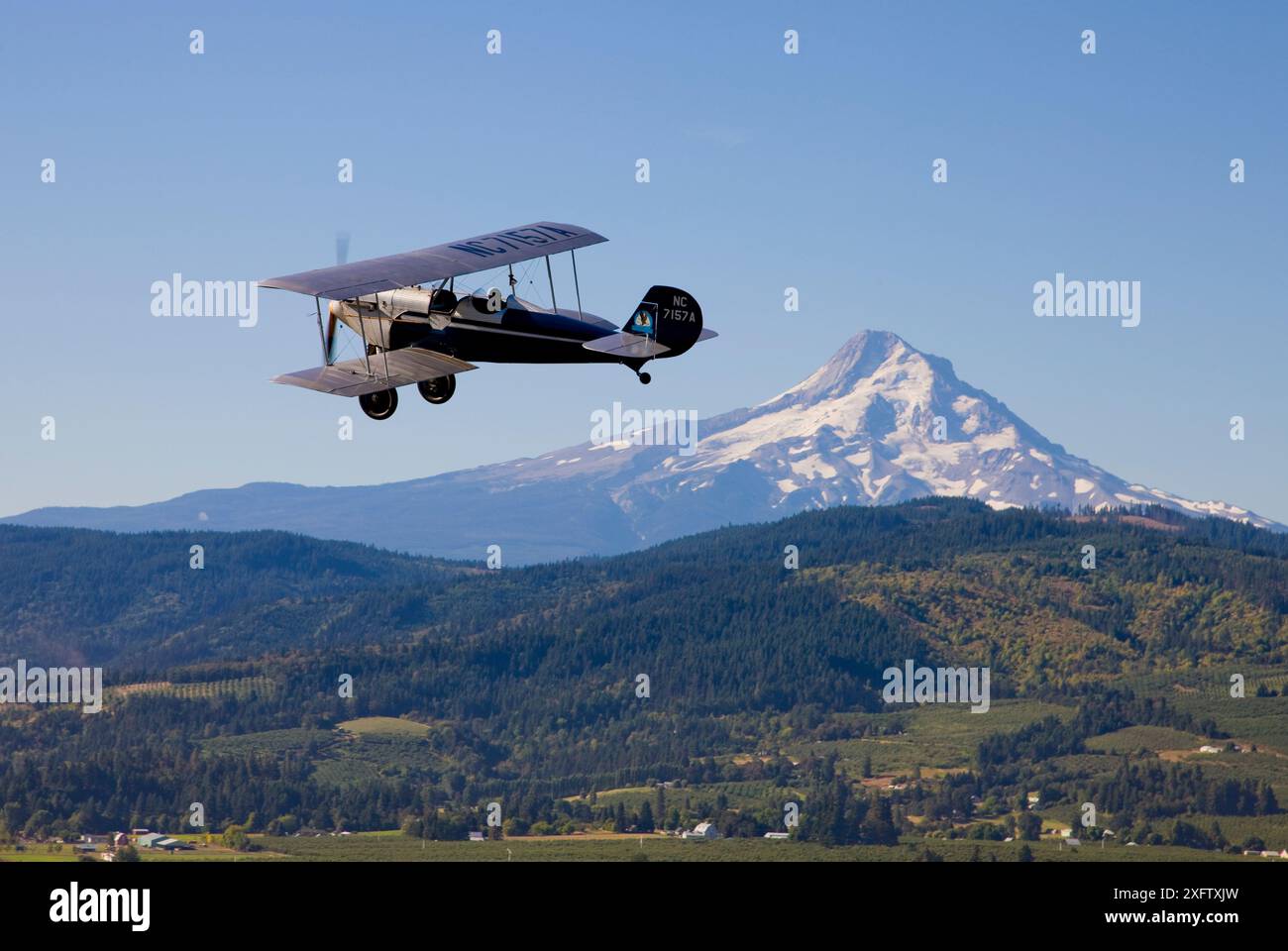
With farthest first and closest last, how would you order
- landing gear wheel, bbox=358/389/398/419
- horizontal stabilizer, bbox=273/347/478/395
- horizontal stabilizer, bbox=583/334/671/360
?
horizontal stabilizer, bbox=583/334/671/360
landing gear wheel, bbox=358/389/398/419
horizontal stabilizer, bbox=273/347/478/395

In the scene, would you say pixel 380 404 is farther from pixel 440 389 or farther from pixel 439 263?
Answer: pixel 439 263

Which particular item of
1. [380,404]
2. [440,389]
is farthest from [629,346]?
[380,404]

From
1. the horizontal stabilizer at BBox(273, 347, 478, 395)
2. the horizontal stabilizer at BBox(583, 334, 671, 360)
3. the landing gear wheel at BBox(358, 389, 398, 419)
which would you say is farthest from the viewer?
the horizontal stabilizer at BBox(583, 334, 671, 360)

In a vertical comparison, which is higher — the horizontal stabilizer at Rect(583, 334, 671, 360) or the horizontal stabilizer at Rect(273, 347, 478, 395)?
the horizontal stabilizer at Rect(583, 334, 671, 360)

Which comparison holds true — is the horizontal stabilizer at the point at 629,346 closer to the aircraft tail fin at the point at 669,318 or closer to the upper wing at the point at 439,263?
the aircraft tail fin at the point at 669,318

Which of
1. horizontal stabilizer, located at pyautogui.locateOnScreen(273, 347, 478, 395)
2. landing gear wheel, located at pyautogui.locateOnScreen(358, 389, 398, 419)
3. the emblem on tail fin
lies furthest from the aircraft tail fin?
landing gear wheel, located at pyautogui.locateOnScreen(358, 389, 398, 419)

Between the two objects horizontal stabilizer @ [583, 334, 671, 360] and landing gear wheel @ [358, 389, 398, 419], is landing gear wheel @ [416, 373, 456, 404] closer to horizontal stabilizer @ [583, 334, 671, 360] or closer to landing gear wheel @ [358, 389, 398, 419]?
landing gear wheel @ [358, 389, 398, 419]

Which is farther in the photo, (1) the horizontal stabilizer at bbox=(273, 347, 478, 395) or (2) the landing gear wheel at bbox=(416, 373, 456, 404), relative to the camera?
(2) the landing gear wheel at bbox=(416, 373, 456, 404)
